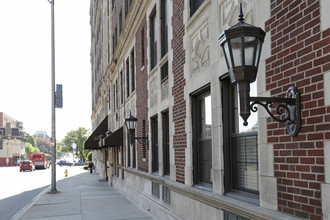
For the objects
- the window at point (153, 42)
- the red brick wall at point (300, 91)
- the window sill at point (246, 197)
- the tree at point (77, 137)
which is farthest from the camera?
the tree at point (77, 137)

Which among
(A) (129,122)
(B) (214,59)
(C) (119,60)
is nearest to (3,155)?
(C) (119,60)

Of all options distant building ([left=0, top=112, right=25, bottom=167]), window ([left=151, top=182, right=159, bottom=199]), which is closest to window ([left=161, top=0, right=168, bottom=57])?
window ([left=151, top=182, right=159, bottom=199])

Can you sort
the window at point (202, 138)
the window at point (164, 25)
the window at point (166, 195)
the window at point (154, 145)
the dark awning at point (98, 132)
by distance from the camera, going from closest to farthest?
the window at point (202, 138), the window at point (166, 195), the window at point (164, 25), the window at point (154, 145), the dark awning at point (98, 132)

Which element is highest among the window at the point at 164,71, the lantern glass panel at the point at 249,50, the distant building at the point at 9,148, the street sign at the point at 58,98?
the street sign at the point at 58,98

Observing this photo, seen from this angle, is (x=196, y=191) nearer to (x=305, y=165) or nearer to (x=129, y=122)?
(x=305, y=165)

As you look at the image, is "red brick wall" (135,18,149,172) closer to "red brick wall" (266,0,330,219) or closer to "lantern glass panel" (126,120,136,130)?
"lantern glass panel" (126,120,136,130)

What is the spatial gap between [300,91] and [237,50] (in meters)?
0.88

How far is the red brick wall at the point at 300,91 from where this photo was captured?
142 inches

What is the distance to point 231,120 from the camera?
5965 millimetres

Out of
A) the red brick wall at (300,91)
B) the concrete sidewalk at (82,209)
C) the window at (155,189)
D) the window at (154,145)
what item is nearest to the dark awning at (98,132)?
the concrete sidewalk at (82,209)

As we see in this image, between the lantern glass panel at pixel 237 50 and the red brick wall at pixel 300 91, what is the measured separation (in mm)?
761

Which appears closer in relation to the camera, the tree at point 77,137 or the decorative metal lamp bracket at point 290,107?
the decorative metal lamp bracket at point 290,107

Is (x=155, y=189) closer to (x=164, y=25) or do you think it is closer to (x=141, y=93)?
(x=141, y=93)

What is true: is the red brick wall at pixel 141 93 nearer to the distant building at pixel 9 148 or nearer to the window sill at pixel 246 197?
the window sill at pixel 246 197
